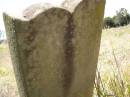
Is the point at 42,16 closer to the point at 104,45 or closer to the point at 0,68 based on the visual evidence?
the point at 0,68

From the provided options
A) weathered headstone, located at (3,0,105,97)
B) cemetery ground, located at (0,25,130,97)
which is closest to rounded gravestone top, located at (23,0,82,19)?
weathered headstone, located at (3,0,105,97)

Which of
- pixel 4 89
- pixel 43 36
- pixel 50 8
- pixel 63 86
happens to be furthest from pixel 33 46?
pixel 4 89

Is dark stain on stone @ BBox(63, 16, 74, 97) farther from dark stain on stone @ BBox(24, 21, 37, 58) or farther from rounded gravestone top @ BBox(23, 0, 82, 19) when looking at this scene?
dark stain on stone @ BBox(24, 21, 37, 58)

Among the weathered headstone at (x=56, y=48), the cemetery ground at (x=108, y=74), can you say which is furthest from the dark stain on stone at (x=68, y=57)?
the cemetery ground at (x=108, y=74)

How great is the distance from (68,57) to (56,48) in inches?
6.8

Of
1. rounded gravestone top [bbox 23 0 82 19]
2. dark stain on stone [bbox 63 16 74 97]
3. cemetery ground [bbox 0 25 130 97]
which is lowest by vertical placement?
cemetery ground [bbox 0 25 130 97]

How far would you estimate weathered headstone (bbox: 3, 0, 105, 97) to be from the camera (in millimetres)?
2928

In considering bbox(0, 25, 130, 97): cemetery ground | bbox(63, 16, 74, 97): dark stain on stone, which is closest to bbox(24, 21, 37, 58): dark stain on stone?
bbox(63, 16, 74, 97): dark stain on stone

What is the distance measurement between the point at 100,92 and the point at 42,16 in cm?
74

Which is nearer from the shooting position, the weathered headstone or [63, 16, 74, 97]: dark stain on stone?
the weathered headstone

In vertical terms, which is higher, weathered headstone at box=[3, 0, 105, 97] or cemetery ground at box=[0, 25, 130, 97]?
weathered headstone at box=[3, 0, 105, 97]

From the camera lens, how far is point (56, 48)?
3.11m

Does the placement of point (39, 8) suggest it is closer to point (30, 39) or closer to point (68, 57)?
point (30, 39)

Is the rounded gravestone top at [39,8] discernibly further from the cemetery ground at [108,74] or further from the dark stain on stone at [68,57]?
the cemetery ground at [108,74]
